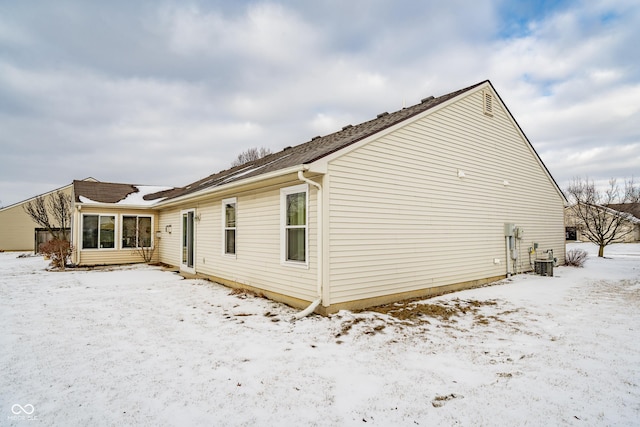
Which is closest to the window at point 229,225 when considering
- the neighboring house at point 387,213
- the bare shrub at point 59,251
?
the neighboring house at point 387,213

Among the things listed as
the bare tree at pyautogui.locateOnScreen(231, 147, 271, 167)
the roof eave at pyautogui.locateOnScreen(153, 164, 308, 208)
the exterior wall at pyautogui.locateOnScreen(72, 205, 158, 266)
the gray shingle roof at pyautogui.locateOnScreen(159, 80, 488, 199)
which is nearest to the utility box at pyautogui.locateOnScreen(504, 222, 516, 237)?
the gray shingle roof at pyautogui.locateOnScreen(159, 80, 488, 199)

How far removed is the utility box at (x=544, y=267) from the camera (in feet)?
32.8

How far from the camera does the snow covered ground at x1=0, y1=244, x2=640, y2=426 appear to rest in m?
2.72

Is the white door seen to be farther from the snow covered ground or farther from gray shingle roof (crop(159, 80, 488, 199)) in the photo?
the snow covered ground

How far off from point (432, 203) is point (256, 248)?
14.1ft

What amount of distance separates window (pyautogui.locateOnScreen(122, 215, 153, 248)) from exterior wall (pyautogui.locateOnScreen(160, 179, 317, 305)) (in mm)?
5524

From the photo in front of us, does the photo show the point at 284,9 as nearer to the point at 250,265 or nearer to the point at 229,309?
the point at 250,265

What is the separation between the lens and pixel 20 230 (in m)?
24.9

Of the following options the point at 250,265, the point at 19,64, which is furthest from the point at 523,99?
the point at 19,64

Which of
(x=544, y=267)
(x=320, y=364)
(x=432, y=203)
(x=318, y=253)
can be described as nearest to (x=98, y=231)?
(x=318, y=253)

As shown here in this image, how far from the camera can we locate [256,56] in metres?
10.8

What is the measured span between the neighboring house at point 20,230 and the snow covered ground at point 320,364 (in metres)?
22.7

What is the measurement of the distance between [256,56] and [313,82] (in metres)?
3.40

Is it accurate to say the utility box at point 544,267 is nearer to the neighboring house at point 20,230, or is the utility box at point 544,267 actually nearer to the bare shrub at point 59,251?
the bare shrub at point 59,251
